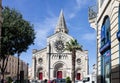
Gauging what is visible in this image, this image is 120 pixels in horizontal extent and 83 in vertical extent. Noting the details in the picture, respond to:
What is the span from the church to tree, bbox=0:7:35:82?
5776 cm

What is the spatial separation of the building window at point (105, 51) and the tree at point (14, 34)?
69.1 feet

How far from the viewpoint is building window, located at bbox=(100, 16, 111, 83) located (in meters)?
18.4

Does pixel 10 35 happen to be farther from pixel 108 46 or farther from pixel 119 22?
pixel 119 22

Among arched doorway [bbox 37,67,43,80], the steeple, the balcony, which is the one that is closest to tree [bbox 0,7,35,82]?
the balcony

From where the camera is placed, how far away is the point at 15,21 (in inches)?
1622

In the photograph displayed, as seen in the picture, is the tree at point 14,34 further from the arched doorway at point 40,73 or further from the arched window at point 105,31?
the arched doorway at point 40,73

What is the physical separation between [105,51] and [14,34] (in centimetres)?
2267

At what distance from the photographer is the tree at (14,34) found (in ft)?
132

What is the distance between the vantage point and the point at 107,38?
19.0 metres

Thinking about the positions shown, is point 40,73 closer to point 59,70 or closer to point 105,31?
point 59,70

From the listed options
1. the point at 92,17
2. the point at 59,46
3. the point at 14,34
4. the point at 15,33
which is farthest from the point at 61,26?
the point at 92,17

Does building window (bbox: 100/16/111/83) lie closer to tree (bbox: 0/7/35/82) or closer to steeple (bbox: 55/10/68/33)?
tree (bbox: 0/7/35/82)

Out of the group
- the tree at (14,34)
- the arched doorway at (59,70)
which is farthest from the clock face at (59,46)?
the tree at (14,34)

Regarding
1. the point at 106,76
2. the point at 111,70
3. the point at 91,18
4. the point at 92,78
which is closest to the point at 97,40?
the point at 91,18
